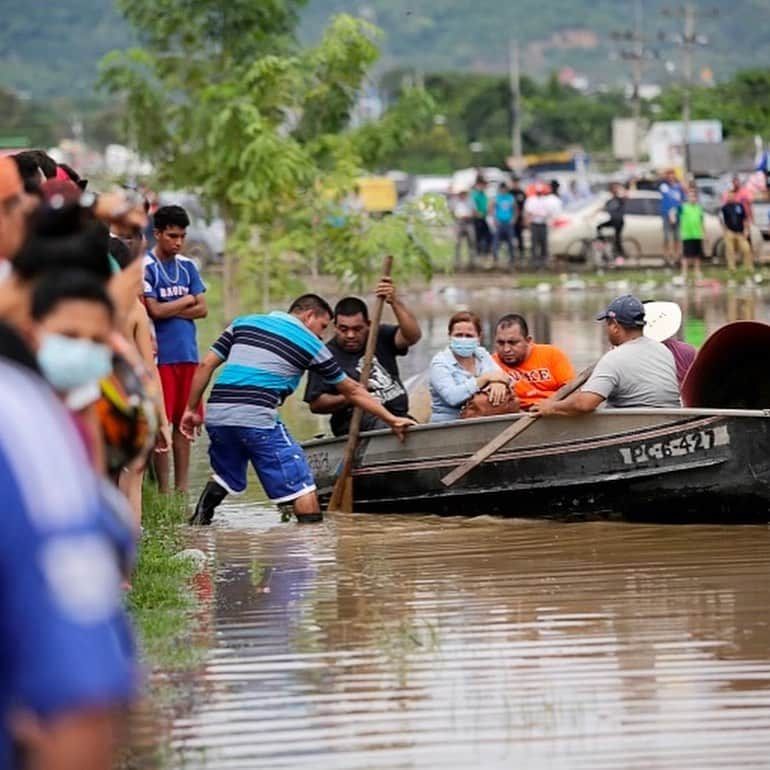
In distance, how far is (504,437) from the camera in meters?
12.7

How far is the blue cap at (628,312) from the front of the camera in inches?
484

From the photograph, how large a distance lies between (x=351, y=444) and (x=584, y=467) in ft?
5.37

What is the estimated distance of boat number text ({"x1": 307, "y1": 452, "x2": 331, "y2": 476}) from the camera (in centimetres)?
1374

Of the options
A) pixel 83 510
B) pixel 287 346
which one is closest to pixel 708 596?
pixel 287 346

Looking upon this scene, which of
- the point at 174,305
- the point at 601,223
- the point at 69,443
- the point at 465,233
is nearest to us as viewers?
the point at 69,443

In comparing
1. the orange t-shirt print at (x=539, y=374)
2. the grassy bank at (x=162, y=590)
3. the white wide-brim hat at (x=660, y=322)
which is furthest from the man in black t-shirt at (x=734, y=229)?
the grassy bank at (x=162, y=590)

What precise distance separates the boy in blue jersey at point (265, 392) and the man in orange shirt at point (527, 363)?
1240 millimetres

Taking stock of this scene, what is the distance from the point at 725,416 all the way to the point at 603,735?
4.99m

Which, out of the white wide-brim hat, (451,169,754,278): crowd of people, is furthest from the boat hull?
(451,169,754,278): crowd of people

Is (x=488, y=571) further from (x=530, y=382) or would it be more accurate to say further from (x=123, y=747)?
(x=123, y=747)

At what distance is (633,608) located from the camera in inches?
367

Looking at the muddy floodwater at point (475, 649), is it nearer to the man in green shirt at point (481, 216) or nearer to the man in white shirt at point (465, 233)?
the man in green shirt at point (481, 216)

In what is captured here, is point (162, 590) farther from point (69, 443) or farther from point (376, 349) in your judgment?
point (69, 443)

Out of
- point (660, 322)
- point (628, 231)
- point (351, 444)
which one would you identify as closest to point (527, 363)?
point (660, 322)
